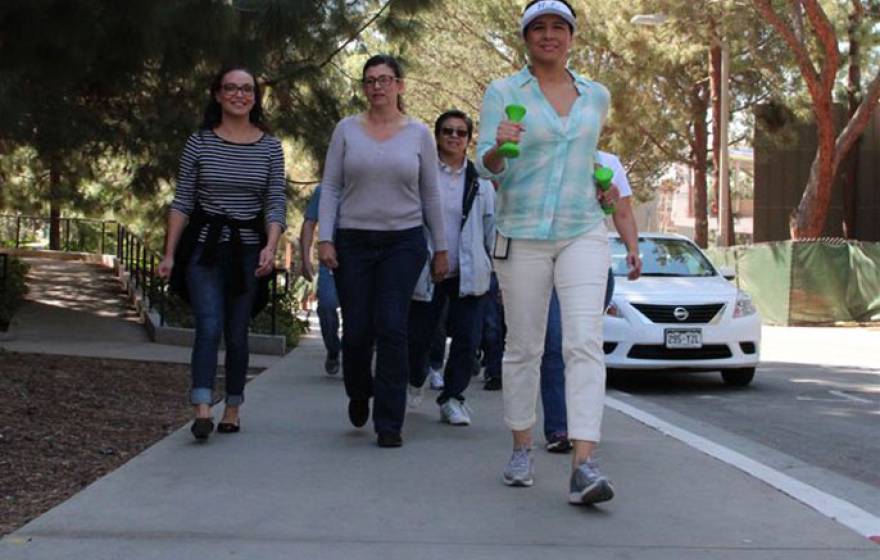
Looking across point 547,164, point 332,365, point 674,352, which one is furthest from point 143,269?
point 547,164

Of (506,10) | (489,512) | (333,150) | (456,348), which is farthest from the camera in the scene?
(506,10)

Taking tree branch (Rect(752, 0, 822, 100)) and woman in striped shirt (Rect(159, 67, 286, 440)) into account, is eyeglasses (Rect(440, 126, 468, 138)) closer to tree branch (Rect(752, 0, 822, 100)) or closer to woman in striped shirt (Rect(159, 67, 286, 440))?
woman in striped shirt (Rect(159, 67, 286, 440))

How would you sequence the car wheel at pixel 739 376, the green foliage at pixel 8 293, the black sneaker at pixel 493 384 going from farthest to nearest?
the green foliage at pixel 8 293 < the car wheel at pixel 739 376 < the black sneaker at pixel 493 384

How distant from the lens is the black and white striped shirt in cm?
593

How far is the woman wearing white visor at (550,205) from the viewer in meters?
4.66

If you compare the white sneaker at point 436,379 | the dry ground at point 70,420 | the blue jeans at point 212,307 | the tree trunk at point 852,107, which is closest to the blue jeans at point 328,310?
the white sneaker at point 436,379

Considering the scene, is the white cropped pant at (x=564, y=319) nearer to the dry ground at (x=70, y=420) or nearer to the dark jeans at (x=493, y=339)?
the dry ground at (x=70, y=420)

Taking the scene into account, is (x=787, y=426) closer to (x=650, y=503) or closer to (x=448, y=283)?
(x=448, y=283)

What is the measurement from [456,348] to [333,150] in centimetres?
155

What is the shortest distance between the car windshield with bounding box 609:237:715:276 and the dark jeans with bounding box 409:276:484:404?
491 centimetres

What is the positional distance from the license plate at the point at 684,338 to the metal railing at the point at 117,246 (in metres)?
3.56

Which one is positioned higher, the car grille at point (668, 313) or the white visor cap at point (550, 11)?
the white visor cap at point (550, 11)

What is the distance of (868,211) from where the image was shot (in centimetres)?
3428

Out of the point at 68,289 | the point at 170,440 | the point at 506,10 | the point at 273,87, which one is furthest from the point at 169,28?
the point at 506,10
